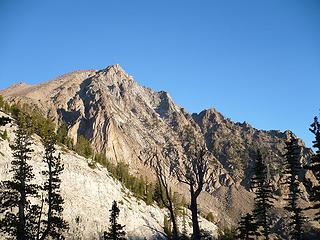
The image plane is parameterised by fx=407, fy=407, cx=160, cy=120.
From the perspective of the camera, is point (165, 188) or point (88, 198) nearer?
point (165, 188)

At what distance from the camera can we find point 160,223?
5089 inches

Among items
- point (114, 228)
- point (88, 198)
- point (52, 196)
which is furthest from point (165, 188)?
point (88, 198)

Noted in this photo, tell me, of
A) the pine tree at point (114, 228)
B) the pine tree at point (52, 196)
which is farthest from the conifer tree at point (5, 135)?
the pine tree at point (52, 196)

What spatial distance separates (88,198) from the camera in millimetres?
102438

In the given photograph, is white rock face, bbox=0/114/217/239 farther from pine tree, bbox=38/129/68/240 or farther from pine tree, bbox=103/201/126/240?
pine tree, bbox=38/129/68/240

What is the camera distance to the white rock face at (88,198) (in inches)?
3551

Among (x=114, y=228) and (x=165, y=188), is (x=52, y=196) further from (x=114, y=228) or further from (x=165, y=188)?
(x=114, y=228)

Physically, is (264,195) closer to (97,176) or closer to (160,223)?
(97,176)

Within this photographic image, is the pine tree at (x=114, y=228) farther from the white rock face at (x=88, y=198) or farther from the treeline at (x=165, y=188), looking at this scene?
the white rock face at (x=88, y=198)

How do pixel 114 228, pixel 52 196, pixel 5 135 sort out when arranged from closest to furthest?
pixel 52 196, pixel 114 228, pixel 5 135

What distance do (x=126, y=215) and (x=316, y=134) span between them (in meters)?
75.2

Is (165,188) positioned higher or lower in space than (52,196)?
lower

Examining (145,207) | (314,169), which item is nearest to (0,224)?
(314,169)

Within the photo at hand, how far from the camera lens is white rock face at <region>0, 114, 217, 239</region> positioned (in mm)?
90188
